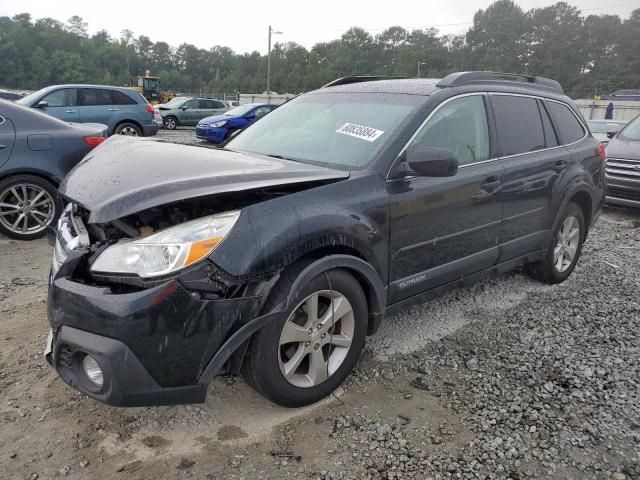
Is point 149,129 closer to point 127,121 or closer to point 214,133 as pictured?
point 127,121

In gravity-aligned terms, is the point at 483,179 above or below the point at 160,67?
below

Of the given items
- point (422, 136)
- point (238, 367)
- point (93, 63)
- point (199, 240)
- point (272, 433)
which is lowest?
point (272, 433)

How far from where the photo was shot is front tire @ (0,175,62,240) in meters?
5.31

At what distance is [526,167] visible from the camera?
12.8 feet

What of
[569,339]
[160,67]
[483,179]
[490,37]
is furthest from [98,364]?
[160,67]

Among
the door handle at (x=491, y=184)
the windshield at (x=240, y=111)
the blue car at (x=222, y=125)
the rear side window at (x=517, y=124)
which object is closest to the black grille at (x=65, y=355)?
the door handle at (x=491, y=184)

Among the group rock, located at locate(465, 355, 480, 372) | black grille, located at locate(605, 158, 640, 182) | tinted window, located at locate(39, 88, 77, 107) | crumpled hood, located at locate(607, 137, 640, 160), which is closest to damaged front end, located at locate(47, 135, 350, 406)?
rock, located at locate(465, 355, 480, 372)

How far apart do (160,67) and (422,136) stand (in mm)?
132037

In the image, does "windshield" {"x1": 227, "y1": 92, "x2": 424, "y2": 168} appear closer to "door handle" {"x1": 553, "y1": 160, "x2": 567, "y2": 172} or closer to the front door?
the front door

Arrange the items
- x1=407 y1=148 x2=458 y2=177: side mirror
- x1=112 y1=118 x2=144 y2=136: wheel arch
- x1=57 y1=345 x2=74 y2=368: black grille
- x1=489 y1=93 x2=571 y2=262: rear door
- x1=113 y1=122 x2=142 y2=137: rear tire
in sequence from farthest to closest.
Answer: x1=113 y1=122 x2=142 y2=137: rear tire < x1=112 y1=118 x2=144 y2=136: wheel arch < x1=489 y1=93 x2=571 y2=262: rear door < x1=407 y1=148 x2=458 y2=177: side mirror < x1=57 y1=345 x2=74 y2=368: black grille

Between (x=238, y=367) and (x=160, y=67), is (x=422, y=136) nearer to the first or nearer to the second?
(x=238, y=367)

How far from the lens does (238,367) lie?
2.39 metres

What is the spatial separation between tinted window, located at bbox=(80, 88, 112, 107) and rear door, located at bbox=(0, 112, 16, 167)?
7.76 metres

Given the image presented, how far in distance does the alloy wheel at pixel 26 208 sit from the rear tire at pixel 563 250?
496 centimetres
